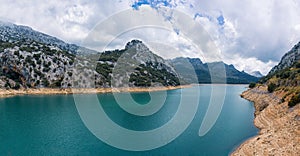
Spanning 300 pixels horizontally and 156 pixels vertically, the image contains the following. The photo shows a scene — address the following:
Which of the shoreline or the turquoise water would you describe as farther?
the shoreline

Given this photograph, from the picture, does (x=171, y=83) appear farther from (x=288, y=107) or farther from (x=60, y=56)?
(x=288, y=107)

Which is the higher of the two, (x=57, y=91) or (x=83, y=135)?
(x=57, y=91)

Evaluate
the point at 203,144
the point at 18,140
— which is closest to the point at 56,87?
the point at 18,140

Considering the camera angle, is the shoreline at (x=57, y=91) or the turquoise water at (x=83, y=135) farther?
the shoreline at (x=57, y=91)

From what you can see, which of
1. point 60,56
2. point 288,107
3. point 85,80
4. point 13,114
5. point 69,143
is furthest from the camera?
point 60,56

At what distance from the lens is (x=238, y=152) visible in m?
32.1

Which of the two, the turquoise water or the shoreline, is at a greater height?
the shoreline

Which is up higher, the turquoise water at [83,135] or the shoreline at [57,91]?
the shoreline at [57,91]

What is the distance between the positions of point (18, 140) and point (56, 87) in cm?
7906

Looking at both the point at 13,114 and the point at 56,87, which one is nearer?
the point at 13,114

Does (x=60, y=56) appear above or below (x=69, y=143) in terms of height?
above

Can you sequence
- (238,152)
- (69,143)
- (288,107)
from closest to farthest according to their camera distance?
(238,152) → (69,143) → (288,107)

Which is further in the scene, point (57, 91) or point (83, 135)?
point (57, 91)

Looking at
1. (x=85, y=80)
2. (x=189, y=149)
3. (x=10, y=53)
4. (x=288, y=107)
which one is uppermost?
(x=10, y=53)
